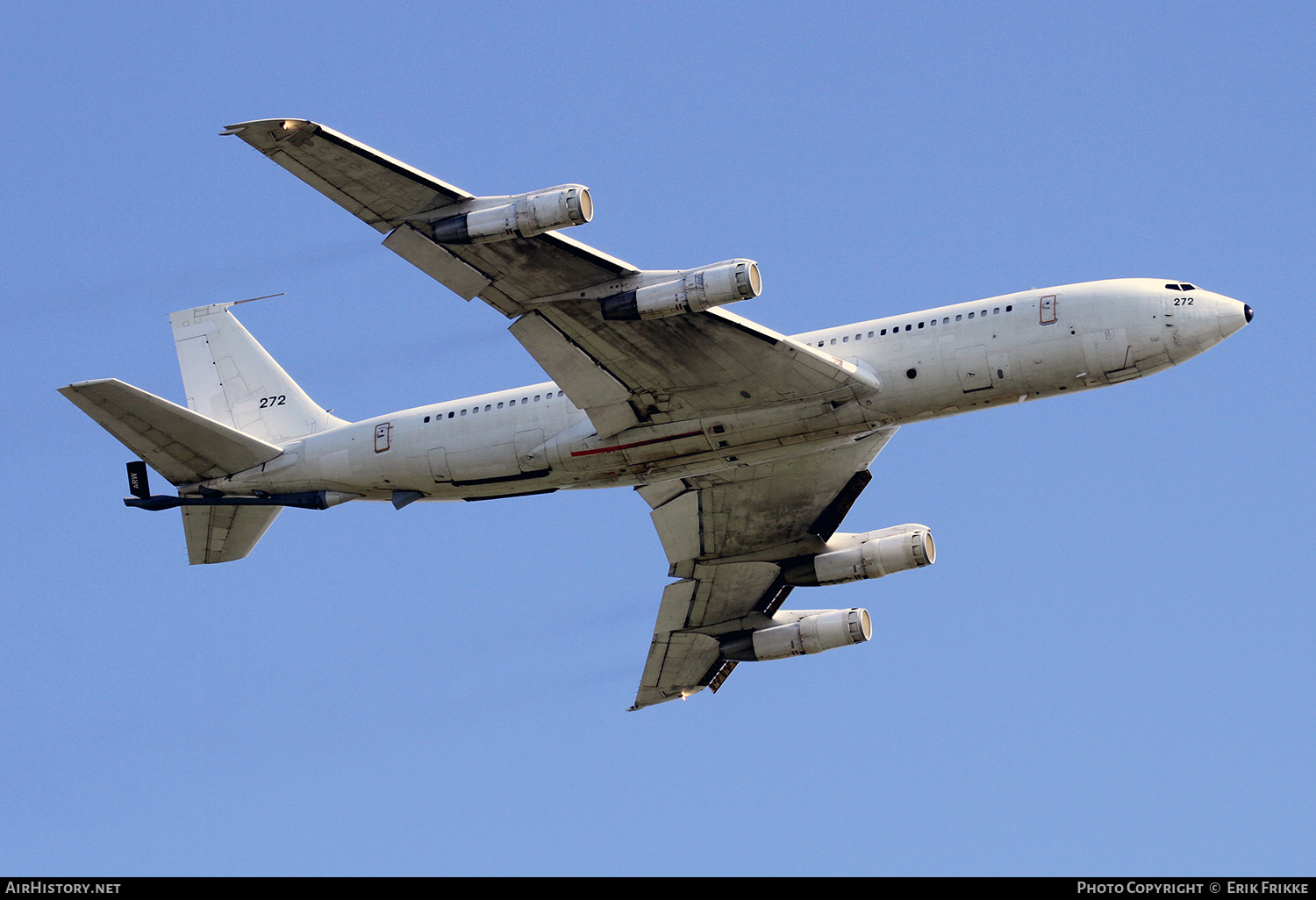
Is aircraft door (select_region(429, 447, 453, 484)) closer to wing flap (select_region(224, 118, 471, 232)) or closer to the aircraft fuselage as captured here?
the aircraft fuselage

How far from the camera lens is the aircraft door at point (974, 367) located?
124ft

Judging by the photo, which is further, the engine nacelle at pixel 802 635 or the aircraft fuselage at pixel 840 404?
the engine nacelle at pixel 802 635

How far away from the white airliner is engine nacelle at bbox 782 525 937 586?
0.07m

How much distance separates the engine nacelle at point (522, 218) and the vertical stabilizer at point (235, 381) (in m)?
13.2

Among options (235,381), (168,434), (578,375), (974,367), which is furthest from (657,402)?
(235,381)

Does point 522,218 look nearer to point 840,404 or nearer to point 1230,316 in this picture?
point 840,404

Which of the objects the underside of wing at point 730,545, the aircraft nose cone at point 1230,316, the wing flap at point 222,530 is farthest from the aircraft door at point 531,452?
the aircraft nose cone at point 1230,316

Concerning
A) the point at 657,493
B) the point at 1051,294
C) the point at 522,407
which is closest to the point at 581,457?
the point at 522,407

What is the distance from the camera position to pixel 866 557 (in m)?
45.1

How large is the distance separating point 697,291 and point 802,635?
622 inches

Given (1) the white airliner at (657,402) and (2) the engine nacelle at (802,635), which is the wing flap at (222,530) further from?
(2) the engine nacelle at (802,635)

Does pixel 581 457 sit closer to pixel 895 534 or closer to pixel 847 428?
pixel 847 428

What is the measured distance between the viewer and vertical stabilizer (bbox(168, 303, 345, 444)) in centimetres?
4628
